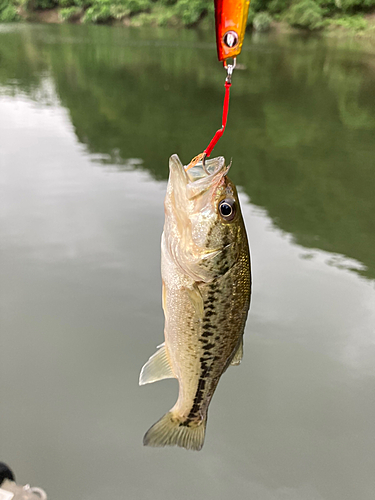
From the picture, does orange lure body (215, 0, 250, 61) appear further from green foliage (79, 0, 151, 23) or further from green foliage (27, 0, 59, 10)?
green foliage (27, 0, 59, 10)

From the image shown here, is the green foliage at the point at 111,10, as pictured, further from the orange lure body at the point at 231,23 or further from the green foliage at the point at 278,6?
the orange lure body at the point at 231,23

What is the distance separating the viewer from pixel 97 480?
10.1 feet

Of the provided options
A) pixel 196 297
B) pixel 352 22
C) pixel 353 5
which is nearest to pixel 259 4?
pixel 353 5

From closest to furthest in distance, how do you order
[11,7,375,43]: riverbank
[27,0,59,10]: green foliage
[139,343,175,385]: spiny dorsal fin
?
[139,343,175,385]: spiny dorsal fin, [11,7,375,43]: riverbank, [27,0,59,10]: green foliage

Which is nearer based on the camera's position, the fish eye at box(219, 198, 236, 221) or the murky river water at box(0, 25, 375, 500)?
the fish eye at box(219, 198, 236, 221)

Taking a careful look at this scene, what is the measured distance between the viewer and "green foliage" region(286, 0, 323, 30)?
36.4m

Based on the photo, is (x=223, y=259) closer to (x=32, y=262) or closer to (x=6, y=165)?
(x=32, y=262)

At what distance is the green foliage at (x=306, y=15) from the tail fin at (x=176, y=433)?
1667 inches

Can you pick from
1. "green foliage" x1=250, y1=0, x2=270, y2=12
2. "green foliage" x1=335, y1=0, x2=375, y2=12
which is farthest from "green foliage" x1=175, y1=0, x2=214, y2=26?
"green foliage" x1=335, y1=0, x2=375, y2=12

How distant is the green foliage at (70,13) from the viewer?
4975 centimetres

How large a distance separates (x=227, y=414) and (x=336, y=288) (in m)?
2.39

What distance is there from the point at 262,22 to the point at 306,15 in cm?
404

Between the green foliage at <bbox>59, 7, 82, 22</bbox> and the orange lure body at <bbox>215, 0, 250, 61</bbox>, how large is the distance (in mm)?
58077

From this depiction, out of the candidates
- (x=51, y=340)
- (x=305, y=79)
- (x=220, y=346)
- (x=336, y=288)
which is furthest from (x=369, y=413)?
(x=305, y=79)
